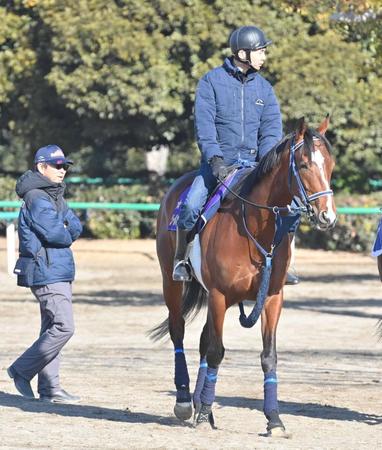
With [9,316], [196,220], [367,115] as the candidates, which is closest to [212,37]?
[367,115]

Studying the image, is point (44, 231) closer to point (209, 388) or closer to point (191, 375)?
point (209, 388)

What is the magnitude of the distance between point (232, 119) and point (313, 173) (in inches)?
45.9

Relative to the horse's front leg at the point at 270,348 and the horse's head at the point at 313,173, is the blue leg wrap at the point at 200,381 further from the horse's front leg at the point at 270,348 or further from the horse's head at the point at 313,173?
the horse's head at the point at 313,173

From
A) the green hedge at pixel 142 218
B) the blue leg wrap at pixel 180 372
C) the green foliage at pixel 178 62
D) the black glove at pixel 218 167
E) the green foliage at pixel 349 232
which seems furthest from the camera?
the green hedge at pixel 142 218

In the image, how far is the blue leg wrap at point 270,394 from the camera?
8203mm

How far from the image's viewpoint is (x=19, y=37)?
1028 inches

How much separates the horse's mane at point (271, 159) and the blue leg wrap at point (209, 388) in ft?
4.05

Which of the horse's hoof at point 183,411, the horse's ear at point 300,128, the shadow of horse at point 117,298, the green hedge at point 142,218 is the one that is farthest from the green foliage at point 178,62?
the horse's ear at point 300,128

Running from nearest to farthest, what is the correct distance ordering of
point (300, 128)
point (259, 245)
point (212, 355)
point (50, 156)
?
point (300, 128) → point (259, 245) → point (212, 355) → point (50, 156)

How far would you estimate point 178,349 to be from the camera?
361 inches

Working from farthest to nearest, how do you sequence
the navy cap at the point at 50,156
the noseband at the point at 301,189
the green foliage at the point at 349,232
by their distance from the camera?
the green foliage at the point at 349,232 → the navy cap at the point at 50,156 → the noseband at the point at 301,189

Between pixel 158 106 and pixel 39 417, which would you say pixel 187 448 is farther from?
pixel 158 106

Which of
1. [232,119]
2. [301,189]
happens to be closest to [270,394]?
[301,189]

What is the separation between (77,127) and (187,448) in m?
20.4
